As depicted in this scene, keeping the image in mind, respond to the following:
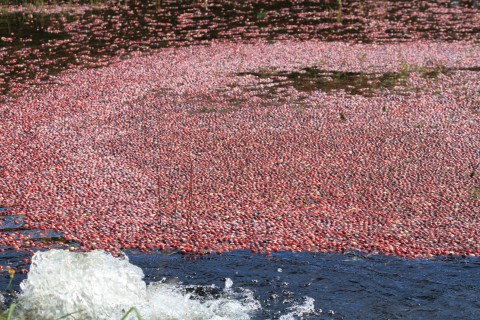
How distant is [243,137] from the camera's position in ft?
34.6

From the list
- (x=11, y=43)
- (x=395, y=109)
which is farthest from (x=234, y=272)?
(x=11, y=43)

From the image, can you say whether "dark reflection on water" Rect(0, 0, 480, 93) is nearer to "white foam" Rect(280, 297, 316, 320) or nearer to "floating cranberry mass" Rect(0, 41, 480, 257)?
"floating cranberry mass" Rect(0, 41, 480, 257)

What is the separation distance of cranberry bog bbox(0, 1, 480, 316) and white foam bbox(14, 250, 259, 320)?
2.32 ft

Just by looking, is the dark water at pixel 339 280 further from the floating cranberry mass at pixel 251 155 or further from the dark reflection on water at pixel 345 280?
the floating cranberry mass at pixel 251 155

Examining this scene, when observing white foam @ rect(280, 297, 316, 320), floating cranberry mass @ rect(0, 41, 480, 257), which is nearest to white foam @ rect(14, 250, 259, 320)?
white foam @ rect(280, 297, 316, 320)

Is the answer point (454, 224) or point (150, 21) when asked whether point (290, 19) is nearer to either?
point (150, 21)

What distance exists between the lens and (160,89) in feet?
42.8

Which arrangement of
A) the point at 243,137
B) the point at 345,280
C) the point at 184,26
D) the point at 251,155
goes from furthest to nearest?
the point at 184,26, the point at 243,137, the point at 251,155, the point at 345,280

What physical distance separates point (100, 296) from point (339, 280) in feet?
7.70

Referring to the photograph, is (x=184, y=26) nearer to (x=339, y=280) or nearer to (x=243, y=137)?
(x=243, y=137)

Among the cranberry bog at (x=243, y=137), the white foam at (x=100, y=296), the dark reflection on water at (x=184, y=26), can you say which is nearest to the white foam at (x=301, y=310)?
the white foam at (x=100, y=296)

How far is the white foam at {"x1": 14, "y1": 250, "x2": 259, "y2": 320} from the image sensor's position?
19.4ft

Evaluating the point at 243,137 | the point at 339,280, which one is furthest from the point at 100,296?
the point at 243,137

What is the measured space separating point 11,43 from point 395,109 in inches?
399
